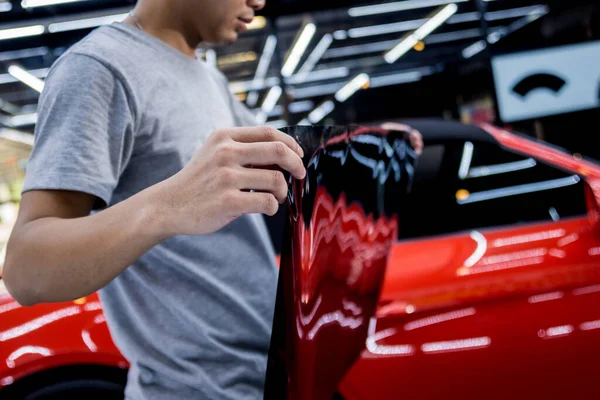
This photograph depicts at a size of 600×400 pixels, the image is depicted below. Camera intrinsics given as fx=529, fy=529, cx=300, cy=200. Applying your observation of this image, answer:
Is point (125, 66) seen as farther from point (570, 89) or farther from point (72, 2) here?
point (570, 89)

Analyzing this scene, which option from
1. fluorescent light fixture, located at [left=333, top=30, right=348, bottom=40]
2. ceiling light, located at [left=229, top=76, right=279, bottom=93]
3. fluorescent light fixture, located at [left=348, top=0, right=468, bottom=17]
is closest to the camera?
fluorescent light fixture, located at [left=348, top=0, right=468, bottom=17]

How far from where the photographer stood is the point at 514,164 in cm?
190

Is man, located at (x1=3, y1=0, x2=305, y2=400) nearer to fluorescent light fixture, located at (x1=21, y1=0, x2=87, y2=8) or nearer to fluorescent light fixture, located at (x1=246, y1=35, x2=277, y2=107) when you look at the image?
fluorescent light fixture, located at (x1=21, y1=0, x2=87, y2=8)

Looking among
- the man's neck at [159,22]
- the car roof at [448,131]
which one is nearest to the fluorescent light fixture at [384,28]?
the car roof at [448,131]

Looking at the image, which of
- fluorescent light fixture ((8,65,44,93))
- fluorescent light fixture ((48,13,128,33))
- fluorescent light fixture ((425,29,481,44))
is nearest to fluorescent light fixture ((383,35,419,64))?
fluorescent light fixture ((425,29,481,44))

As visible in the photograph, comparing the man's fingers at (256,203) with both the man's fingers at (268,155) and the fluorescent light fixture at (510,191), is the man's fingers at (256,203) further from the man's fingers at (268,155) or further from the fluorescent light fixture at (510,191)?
the fluorescent light fixture at (510,191)

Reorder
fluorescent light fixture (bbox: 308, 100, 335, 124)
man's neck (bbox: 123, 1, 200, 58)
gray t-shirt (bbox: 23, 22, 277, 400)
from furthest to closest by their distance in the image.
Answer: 1. fluorescent light fixture (bbox: 308, 100, 335, 124)
2. man's neck (bbox: 123, 1, 200, 58)
3. gray t-shirt (bbox: 23, 22, 277, 400)

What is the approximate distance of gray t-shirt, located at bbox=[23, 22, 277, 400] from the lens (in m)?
0.73

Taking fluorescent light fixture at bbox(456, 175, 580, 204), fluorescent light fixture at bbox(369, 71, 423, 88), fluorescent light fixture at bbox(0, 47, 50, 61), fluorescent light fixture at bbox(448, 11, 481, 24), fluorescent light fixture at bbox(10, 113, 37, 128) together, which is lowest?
fluorescent light fixture at bbox(456, 175, 580, 204)

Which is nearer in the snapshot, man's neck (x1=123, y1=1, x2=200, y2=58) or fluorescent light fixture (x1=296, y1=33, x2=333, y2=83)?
man's neck (x1=123, y1=1, x2=200, y2=58)

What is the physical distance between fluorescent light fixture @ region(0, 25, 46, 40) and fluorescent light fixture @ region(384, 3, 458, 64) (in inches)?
173

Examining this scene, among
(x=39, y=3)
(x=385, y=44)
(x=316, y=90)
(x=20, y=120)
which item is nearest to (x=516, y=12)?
(x=385, y=44)

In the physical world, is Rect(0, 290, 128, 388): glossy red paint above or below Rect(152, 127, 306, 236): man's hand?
below

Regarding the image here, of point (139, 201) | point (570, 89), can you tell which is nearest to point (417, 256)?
point (139, 201)
